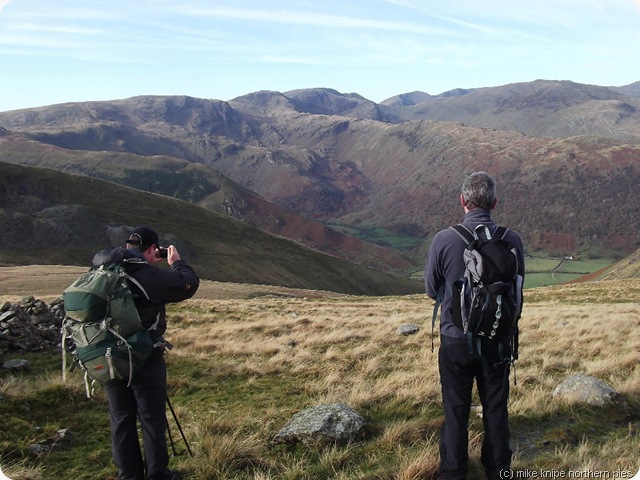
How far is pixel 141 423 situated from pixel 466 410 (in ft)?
12.2

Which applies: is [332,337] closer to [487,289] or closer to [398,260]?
[487,289]

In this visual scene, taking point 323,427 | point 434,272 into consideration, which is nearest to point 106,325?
point 323,427

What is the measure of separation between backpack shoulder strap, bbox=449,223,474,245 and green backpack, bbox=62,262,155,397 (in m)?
3.67

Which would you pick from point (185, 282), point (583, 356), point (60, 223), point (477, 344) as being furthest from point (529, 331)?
point (60, 223)

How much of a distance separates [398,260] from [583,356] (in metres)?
181

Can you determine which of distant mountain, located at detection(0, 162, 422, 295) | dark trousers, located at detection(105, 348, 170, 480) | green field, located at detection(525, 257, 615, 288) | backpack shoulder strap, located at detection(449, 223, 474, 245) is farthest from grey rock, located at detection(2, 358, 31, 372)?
green field, located at detection(525, 257, 615, 288)

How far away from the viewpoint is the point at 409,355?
36.9 feet

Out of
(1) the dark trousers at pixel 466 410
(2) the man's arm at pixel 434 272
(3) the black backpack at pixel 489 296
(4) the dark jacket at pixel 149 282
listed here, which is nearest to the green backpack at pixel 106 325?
(4) the dark jacket at pixel 149 282

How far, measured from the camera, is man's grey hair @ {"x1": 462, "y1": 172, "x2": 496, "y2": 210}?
5273 mm

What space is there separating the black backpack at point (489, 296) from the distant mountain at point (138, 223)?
3087 inches

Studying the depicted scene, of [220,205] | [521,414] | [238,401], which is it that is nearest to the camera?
[521,414]

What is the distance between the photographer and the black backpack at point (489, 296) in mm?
4801

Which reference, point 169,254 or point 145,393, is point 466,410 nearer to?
point 145,393

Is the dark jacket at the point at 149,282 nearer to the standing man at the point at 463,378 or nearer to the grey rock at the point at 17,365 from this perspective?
the standing man at the point at 463,378
